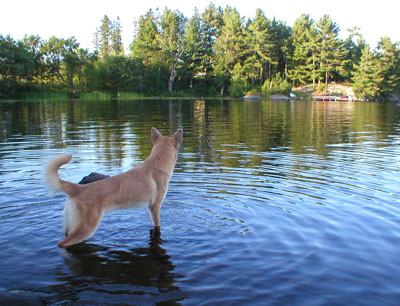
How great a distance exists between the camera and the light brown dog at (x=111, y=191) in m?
6.07

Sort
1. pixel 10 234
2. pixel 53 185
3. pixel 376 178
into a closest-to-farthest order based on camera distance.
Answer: pixel 53 185 < pixel 10 234 < pixel 376 178

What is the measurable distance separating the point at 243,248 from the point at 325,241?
178 cm

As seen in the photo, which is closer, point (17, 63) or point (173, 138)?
point (173, 138)

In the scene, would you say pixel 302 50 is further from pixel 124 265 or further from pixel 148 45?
pixel 124 265

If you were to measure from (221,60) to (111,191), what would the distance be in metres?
106

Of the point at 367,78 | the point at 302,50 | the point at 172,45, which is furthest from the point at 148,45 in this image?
the point at 367,78

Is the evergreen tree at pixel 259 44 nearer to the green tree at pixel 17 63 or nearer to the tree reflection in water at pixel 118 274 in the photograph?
the green tree at pixel 17 63

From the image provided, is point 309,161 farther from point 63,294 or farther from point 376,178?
point 63,294

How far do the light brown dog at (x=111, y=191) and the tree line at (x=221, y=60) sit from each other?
89.2 meters

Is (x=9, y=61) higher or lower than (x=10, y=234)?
higher

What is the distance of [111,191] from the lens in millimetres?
6359

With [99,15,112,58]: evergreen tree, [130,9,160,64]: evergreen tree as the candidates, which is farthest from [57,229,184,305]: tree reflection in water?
[99,15,112,58]: evergreen tree

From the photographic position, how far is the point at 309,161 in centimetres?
1538

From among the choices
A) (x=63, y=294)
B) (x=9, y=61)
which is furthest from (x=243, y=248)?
(x=9, y=61)
